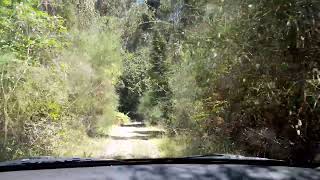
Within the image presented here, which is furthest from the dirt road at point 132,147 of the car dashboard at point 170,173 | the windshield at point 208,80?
the car dashboard at point 170,173

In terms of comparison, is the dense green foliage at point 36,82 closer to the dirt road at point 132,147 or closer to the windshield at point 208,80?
the windshield at point 208,80

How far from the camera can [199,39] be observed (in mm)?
9750

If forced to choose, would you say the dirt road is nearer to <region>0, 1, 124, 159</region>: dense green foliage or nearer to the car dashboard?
<region>0, 1, 124, 159</region>: dense green foliage

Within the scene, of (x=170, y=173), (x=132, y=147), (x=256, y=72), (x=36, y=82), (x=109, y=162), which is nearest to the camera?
(x=170, y=173)

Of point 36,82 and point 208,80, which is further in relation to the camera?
point 36,82

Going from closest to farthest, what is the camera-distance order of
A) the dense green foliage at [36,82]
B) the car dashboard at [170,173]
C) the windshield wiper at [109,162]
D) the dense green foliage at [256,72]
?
the car dashboard at [170,173], the windshield wiper at [109,162], the dense green foliage at [256,72], the dense green foliage at [36,82]

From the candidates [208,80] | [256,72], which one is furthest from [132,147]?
[256,72]

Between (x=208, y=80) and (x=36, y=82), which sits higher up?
(x=36, y=82)

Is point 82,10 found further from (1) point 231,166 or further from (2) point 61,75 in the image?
Answer: (1) point 231,166

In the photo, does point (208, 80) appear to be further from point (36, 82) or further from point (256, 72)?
point (36, 82)

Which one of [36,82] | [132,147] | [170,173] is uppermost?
[36,82]

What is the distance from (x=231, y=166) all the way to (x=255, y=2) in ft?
19.9

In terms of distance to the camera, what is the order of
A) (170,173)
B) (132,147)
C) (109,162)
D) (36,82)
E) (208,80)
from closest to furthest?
(170,173) < (109,162) < (208,80) < (36,82) < (132,147)

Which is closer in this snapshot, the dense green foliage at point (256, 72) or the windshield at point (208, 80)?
the dense green foliage at point (256, 72)
